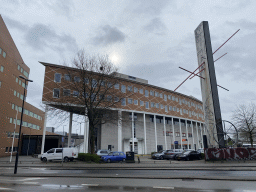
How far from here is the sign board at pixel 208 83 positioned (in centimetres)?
2708

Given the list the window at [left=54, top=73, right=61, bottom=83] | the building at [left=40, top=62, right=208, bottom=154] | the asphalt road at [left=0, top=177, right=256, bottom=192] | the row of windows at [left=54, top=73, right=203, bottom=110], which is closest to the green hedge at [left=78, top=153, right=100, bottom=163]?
the row of windows at [left=54, top=73, right=203, bottom=110]

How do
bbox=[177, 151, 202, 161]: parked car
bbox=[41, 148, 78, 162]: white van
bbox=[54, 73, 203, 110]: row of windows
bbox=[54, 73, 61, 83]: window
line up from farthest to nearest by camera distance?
bbox=[54, 73, 61, 83]: window
bbox=[54, 73, 203, 110]: row of windows
bbox=[177, 151, 202, 161]: parked car
bbox=[41, 148, 78, 162]: white van

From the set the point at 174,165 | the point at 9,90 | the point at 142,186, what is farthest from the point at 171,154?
the point at 9,90

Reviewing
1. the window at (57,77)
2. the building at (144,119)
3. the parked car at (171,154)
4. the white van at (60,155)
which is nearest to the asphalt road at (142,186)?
the white van at (60,155)

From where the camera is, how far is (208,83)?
28.5 metres

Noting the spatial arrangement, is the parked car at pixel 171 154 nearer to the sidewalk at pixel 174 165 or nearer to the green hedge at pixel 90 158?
the sidewalk at pixel 174 165

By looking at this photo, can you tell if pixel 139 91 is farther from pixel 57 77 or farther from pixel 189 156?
pixel 189 156

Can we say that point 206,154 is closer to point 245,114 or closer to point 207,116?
point 207,116

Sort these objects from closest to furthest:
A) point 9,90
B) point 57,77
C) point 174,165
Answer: point 174,165, point 57,77, point 9,90

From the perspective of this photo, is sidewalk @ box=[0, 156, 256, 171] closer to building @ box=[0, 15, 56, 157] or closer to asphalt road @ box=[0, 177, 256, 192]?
asphalt road @ box=[0, 177, 256, 192]

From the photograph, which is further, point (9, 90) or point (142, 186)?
point (9, 90)

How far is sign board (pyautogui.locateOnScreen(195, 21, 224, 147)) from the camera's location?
27.1 m

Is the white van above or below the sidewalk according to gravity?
above

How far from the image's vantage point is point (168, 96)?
184ft
